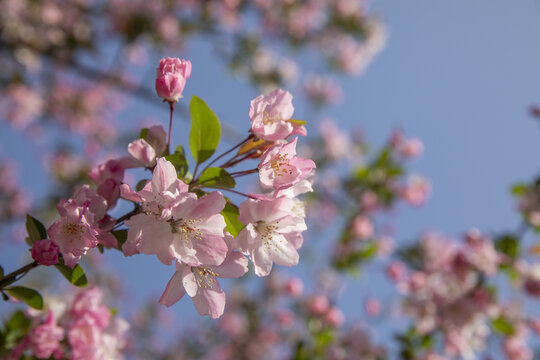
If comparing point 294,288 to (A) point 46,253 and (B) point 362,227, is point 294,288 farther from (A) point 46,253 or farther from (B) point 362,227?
(A) point 46,253

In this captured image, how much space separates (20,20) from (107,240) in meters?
5.77

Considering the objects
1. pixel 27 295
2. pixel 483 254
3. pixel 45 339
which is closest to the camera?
pixel 27 295

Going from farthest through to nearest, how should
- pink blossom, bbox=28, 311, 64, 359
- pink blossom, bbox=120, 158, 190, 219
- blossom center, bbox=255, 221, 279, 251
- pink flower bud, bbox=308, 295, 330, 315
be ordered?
pink flower bud, bbox=308, 295, 330, 315 → pink blossom, bbox=28, 311, 64, 359 → blossom center, bbox=255, 221, 279, 251 → pink blossom, bbox=120, 158, 190, 219

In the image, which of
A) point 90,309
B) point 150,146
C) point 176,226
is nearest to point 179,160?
point 150,146

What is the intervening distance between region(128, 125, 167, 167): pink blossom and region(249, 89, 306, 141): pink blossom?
0.26m

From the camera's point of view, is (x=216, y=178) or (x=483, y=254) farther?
(x=483, y=254)

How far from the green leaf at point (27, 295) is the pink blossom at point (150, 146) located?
0.50m

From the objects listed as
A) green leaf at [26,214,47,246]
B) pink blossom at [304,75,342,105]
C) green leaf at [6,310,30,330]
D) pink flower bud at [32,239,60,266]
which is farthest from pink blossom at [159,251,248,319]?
pink blossom at [304,75,342,105]

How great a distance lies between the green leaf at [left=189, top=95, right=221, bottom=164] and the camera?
1070 mm

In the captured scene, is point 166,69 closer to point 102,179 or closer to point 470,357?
point 102,179

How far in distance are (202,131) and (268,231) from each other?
0.35 meters

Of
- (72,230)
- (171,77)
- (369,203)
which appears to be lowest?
(72,230)

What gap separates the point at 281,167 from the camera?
931mm

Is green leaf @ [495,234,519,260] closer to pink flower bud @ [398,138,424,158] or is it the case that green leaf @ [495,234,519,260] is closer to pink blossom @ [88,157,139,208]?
pink flower bud @ [398,138,424,158]
